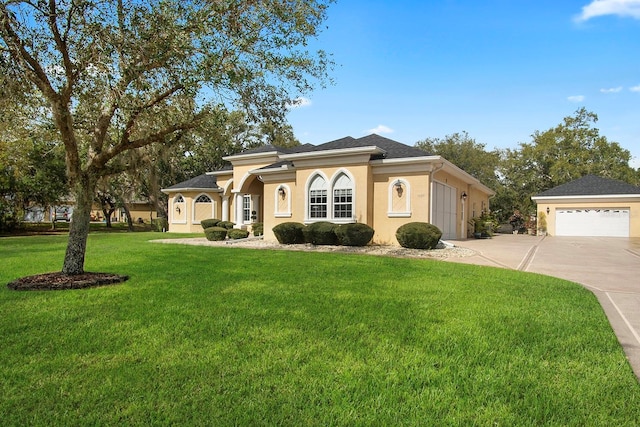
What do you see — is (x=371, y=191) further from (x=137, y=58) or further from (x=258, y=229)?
(x=137, y=58)

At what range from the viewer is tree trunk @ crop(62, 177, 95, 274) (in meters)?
7.37

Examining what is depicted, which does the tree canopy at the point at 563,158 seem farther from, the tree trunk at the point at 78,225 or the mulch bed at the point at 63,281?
the tree trunk at the point at 78,225

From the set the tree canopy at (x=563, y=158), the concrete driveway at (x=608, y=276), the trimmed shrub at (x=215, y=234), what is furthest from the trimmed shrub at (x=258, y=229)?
the tree canopy at (x=563, y=158)

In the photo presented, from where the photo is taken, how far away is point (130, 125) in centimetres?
729

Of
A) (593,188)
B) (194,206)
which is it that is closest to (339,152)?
(194,206)

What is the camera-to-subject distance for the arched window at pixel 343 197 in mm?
15797

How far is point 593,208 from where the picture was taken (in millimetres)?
26875

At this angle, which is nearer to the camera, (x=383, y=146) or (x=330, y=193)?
(x=330, y=193)

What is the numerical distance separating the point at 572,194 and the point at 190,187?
87.0 feet

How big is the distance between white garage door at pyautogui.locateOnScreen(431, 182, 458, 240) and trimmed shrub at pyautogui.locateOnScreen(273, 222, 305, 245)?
212 inches

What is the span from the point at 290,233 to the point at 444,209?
7256 mm

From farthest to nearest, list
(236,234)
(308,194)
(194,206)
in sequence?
1. (194,206)
2. (236,234)
3. (308,194)

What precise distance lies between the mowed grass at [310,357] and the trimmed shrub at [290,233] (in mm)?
9110

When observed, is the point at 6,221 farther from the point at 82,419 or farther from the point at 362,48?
the point at 82,419
